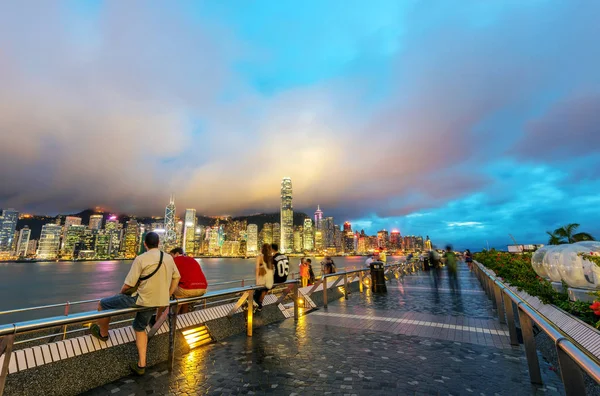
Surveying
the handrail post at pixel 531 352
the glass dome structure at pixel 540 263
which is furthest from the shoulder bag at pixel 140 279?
the glass dome structure at pixel 540 263

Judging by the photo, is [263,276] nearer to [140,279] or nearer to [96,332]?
[140,279]

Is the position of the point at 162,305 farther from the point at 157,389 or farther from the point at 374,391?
the point at 374,391

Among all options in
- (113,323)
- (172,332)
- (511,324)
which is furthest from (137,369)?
(511,324)

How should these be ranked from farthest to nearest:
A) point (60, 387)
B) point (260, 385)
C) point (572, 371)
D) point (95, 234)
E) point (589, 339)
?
point (95, 234), point (260, 385), point (60, 387), point (589, 339), point (572, 371)

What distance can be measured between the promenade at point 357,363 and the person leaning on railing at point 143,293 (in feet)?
1.49

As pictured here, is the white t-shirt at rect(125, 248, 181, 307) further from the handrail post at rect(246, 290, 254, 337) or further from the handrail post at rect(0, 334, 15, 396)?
the handrail post at rect(246, 290, 254, 337)

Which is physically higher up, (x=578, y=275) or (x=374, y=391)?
(x=578, y=275)

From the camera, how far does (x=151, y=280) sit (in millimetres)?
3973

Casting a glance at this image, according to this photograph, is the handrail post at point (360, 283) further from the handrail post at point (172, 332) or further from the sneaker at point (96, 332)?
the sneaker at point (96, 332)

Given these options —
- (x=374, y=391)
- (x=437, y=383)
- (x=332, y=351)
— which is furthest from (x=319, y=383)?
(x=437, y=383)

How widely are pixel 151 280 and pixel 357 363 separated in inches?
134

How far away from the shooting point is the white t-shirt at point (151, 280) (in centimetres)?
388

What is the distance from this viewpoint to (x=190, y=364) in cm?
436

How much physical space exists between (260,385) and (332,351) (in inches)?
66.1
